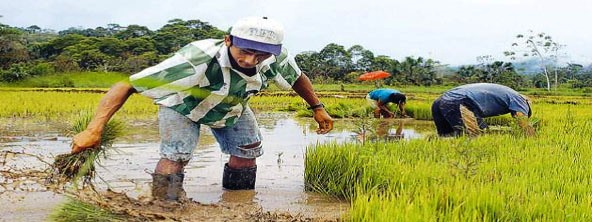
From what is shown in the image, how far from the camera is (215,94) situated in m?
2.82

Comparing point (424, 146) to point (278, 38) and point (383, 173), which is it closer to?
point (383, 173)

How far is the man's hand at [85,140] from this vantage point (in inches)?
94.9

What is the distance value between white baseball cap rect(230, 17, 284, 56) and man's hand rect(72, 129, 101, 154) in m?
0.65

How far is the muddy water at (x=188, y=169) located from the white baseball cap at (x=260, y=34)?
0.71 meters

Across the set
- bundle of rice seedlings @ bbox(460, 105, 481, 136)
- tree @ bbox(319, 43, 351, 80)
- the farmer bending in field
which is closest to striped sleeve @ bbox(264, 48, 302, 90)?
the farmer bending in field

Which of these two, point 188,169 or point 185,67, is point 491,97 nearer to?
point 188,169

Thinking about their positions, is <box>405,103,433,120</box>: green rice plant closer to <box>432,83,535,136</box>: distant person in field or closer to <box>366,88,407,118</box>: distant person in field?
<box>366,88,407,118</box>: distant person in field

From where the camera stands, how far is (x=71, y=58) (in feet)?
2.39

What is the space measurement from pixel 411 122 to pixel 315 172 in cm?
678

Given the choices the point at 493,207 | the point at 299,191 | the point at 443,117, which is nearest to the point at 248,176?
the point at 299,191

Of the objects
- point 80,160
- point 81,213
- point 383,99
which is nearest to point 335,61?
point 383,99

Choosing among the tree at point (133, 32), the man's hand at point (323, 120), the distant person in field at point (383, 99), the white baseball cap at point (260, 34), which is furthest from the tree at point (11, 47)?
→ the distant person in field at point (383, 99)

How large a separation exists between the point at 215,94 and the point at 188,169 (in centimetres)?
179

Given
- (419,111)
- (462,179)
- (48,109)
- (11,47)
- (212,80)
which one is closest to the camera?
(11,47)
